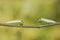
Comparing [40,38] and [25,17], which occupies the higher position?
[25,17]

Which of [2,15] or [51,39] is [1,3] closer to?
[2,15]

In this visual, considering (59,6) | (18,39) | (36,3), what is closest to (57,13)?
(59,6)

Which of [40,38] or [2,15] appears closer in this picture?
[40,38]

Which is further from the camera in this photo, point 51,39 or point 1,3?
point 1,3

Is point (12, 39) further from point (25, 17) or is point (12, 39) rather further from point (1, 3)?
point (1, 3)

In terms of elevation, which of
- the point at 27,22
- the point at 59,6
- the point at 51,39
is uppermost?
the point at 59,6

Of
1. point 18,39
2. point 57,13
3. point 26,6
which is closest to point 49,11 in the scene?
point 57,13
